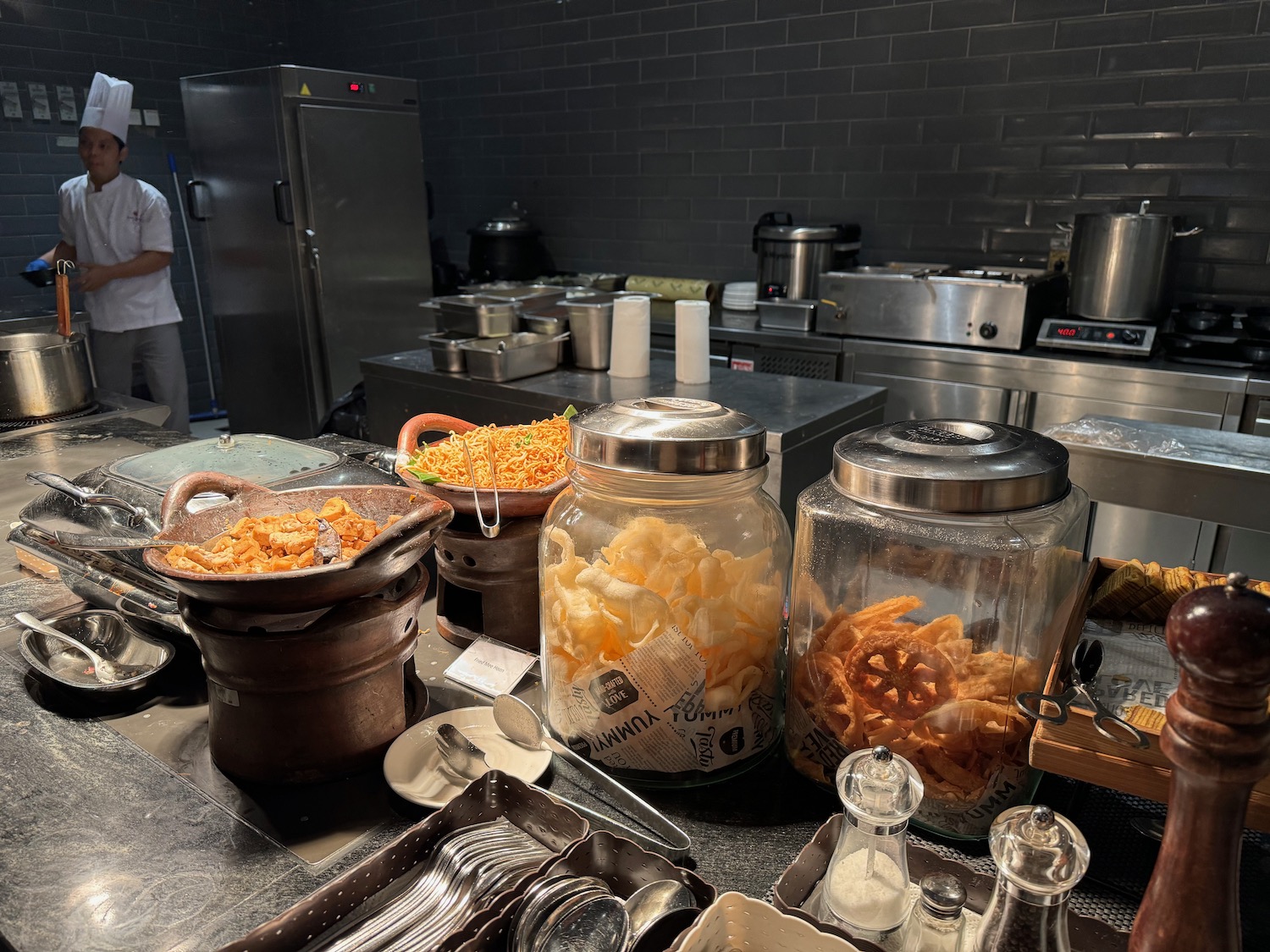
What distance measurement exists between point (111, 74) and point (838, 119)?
479cm

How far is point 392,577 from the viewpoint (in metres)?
0.99

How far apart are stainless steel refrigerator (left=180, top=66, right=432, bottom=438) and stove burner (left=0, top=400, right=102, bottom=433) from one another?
2.13 m

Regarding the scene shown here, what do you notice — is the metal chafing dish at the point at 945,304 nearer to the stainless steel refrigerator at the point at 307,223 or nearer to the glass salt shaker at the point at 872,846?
the stainless steel refrigerator at the point at 307,223

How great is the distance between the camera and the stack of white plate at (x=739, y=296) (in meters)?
4.68

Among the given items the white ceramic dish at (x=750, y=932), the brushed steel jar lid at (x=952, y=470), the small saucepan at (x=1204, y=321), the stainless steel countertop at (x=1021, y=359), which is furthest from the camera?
the small saucepan at (x=1204, y=321)

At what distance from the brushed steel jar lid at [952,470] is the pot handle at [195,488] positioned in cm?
79

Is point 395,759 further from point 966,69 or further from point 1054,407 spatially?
point 966,69

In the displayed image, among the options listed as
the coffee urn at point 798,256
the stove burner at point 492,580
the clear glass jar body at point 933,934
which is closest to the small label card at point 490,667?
the stove burner at point 492,580

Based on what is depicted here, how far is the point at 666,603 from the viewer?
36.8 inches

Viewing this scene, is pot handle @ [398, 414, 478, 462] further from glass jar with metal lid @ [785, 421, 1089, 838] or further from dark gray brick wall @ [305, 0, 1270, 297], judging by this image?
dark gray brick wall @ [305, 0, 1270, 297]

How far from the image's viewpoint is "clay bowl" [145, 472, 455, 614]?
2.92 ft

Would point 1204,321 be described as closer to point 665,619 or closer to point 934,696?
point 934,696

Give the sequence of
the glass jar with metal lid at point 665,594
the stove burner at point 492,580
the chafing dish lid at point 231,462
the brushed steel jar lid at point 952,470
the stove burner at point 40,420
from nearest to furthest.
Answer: the brushed steel jar lid at point 952,470 → the glass jar with metal lid at point 665,594 → the stove burner at point 492,580 → the chafing dish lid at point 231,462 → the stove burner at point 40,420

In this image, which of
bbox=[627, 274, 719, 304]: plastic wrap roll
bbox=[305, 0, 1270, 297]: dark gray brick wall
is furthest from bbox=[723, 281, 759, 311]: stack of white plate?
bbox=[305, 0, 1270, 297]: dark gray brick wall
